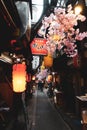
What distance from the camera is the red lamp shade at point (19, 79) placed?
11.8 m

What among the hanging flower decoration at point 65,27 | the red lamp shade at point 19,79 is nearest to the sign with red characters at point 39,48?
the hanging flower decoration at point 65,27

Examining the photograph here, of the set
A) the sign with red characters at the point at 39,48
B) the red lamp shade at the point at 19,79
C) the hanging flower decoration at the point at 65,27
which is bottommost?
the red lamp shade at the point at 19,79

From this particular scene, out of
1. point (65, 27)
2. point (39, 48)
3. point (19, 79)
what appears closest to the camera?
point (19, 79)

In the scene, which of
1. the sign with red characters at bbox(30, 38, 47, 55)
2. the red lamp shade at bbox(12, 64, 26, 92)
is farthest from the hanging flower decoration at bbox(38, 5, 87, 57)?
the red lamp shade at bbox(12, 64, 26, 92)

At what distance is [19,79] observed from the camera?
474 inches

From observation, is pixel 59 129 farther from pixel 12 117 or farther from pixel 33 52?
pixel 33 52

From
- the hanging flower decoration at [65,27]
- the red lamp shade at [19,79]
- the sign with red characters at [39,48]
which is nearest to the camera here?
the red lamp shade at [19,79]

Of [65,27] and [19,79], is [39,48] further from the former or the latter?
[19,79]

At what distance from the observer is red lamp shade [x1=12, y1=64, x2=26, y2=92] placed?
1177cm

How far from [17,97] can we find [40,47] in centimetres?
643

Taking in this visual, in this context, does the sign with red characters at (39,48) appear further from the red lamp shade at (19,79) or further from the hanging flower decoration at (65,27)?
the red lamp shade at (19,79)

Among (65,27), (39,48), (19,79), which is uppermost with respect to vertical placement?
(65,27)

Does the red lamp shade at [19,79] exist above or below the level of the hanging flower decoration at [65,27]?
below

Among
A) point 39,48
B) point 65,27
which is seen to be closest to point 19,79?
point 65,27
